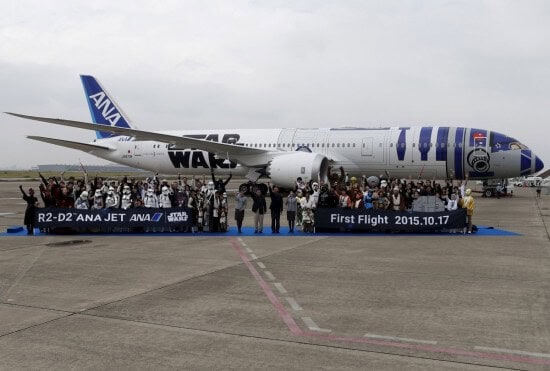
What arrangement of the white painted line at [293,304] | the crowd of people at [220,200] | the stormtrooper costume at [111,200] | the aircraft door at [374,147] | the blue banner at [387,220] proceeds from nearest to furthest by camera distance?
the white painted line at [293,304]
the blue banner at [387,220]
the crowd of people at [220,200]
the stormtrooper costume at [111,200]
the aircraft door at [374,147]

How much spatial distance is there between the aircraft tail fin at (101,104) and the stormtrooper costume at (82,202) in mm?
20577

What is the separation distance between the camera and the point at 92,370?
5.02m

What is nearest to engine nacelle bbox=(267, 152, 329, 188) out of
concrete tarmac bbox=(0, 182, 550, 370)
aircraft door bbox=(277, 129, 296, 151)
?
aircraft door bbox=(277, 129, 296, 151)

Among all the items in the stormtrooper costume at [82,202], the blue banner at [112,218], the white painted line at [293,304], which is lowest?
the white painted line at [293,304]

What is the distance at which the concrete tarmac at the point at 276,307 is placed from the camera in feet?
17.7

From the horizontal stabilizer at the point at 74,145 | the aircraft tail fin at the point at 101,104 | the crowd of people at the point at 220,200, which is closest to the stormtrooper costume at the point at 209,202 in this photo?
the crowd of people at the point at 220,200

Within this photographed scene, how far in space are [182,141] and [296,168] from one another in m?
6.46

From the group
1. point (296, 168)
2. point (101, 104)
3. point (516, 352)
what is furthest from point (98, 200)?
point (101, 104)

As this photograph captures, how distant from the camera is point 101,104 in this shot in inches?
1441

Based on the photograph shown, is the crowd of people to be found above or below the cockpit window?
below

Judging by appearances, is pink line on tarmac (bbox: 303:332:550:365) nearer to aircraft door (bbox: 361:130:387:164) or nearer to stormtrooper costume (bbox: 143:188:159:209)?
stormtrooper costume (bbox: 143:188:159:209)

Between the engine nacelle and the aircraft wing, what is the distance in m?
2.20

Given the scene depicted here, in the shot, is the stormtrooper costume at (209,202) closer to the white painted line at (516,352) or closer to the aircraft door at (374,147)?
the white painted line at (516,352)

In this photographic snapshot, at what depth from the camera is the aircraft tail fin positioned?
36.4 metres
